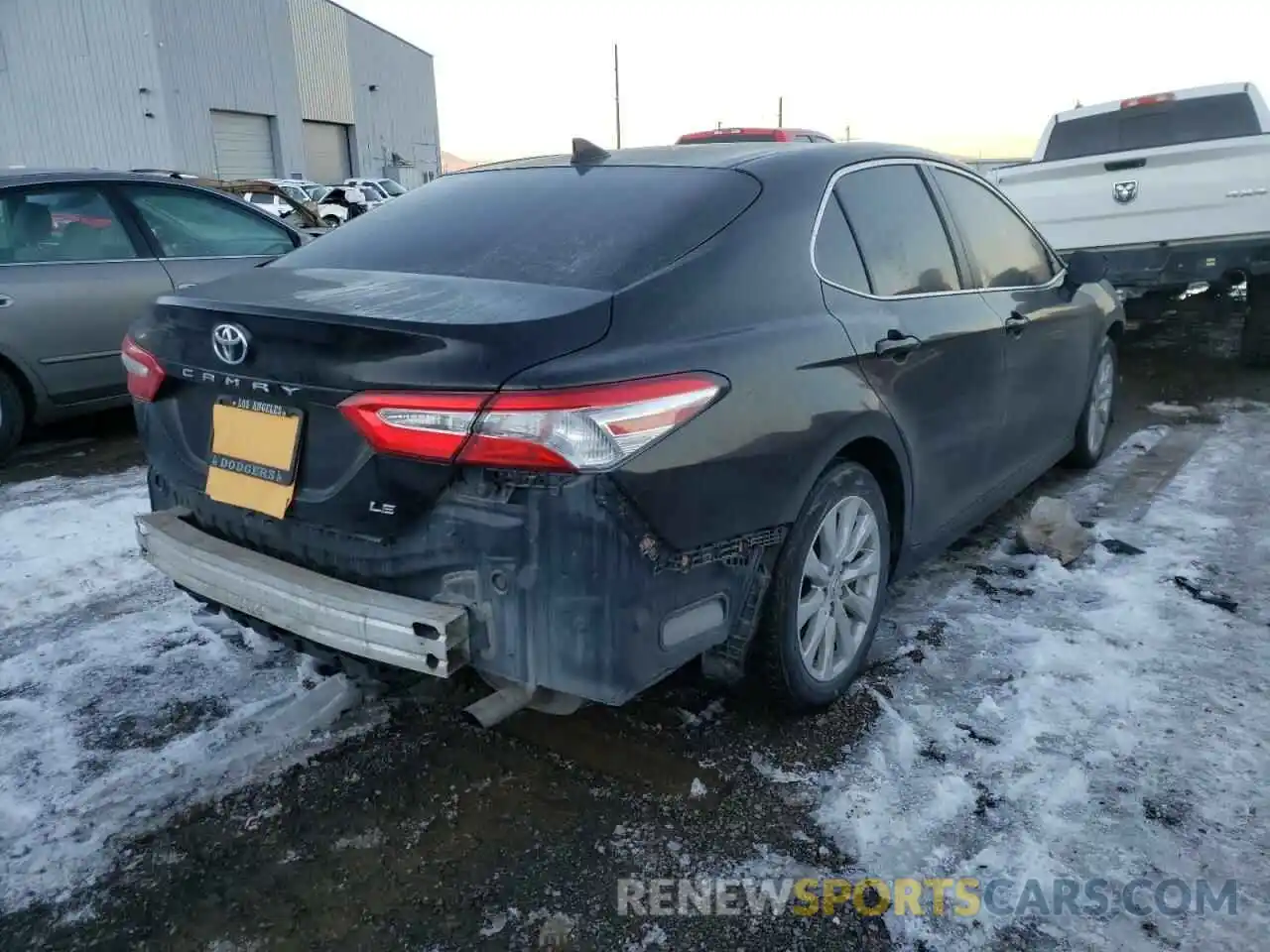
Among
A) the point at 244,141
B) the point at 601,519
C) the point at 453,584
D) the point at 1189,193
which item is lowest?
the point at 453,584

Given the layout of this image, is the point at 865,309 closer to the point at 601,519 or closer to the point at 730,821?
the point at 601,519

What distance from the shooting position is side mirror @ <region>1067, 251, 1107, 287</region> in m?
4.38

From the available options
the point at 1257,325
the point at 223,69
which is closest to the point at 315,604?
the point at 1257,325

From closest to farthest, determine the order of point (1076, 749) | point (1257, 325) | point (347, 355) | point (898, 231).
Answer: point (347, 355) → point (1076, 749) → point (898, 231) → point (1257, 325)

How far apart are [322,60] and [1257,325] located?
37.8m

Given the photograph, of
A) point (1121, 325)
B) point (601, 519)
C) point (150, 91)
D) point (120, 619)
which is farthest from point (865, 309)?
point (150, 91)

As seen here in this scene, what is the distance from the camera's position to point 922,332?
9.97 ft

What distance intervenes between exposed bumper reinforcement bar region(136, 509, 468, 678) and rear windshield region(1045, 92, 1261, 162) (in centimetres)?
772

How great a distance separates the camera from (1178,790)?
2469mm

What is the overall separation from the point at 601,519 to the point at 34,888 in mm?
1539

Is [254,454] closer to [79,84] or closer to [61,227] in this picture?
[61,227]

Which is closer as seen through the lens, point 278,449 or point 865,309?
point 278,449

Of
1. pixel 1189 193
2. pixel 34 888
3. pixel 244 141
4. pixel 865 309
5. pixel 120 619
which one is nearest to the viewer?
pixel 34 888

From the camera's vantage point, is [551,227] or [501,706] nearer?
[501,706]
